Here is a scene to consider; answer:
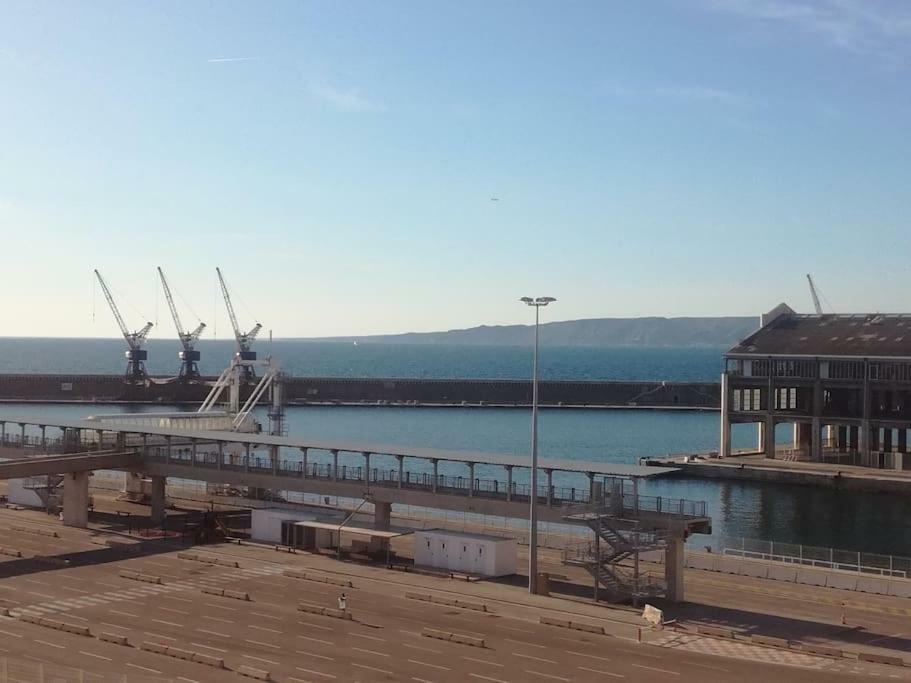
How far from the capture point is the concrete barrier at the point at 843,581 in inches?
2153

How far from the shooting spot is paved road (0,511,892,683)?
3831 centimetres

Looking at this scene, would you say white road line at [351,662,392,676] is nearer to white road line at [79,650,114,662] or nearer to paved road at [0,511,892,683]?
paved road at [0,511,892,683]

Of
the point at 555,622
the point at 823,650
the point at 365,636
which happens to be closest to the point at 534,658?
the point at 555,622

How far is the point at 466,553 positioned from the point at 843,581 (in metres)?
18.5

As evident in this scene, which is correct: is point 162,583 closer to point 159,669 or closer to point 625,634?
point 159,669

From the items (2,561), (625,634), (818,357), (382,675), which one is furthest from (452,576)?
(818,357)

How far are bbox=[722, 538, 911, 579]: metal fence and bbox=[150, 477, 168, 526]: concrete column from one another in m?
34.5

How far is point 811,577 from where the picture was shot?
56000mm

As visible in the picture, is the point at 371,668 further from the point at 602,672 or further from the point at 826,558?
the point at 826,558

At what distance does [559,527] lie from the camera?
75.1 metres

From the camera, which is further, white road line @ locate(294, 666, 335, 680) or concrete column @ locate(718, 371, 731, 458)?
concrete column @ locate(718, 371, 731, 458)

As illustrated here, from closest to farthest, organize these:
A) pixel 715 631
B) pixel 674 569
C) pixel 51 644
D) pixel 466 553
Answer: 1. pixel 51 644
2. pixel 715 631
3. pixel 674 569
4. pixel 466 553

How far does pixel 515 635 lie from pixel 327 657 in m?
7.83

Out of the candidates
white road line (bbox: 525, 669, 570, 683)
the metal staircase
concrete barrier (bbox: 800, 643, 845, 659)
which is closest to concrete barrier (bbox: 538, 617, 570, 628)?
the metal staircase
